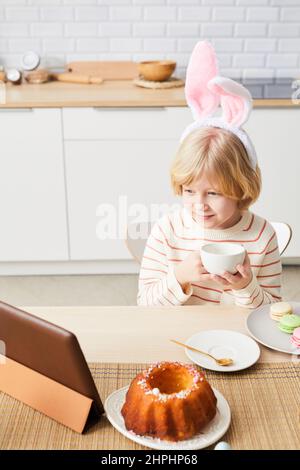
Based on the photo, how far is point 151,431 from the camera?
93cm

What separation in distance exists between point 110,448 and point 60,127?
2.21m

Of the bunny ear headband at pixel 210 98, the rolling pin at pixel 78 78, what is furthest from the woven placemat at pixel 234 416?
the rolling pin at pixel 78 78

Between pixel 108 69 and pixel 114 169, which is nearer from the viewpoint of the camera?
pixel 114 169

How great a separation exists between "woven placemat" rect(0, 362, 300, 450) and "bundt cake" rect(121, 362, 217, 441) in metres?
0.04

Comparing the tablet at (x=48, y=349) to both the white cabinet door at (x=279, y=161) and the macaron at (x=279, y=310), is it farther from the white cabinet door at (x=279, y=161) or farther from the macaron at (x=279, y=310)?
the white cabinet door at (x=279, y=161)

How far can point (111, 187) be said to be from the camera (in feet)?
10.1

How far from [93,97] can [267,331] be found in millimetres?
1960

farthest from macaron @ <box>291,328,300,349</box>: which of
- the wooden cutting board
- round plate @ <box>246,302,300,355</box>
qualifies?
the wooden cutting board

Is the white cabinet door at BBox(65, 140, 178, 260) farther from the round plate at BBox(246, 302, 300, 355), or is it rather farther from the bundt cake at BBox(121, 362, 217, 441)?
the bundt cake at BBox(121, 362, 217, 441)

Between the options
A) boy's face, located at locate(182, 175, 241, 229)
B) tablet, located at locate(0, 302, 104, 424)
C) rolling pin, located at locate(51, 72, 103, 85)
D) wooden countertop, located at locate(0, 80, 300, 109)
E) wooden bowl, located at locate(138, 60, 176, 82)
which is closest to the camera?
tablet, located at locate(0, 302, 104, 424)

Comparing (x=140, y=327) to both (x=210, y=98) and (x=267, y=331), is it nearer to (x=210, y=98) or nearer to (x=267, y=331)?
(x=267, y=331)

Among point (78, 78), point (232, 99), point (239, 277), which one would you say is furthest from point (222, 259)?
point (78, 78)

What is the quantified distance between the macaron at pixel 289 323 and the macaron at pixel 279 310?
0.02 metres

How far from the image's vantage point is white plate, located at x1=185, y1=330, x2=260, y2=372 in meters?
1.15
